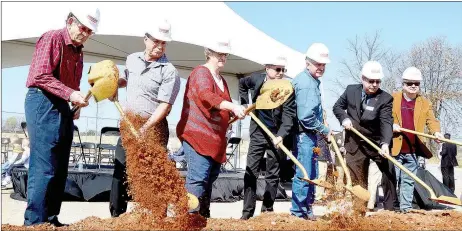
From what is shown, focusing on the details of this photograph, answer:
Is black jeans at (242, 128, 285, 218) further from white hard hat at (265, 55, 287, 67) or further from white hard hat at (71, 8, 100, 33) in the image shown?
white hard hat at (71, 8, 100, 33)

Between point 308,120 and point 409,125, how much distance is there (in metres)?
1.81

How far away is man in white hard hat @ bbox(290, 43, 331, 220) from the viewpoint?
15.8 feet

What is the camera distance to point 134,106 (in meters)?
4.00

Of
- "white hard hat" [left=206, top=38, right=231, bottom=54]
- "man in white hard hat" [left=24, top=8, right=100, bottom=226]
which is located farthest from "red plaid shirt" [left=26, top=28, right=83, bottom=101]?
"white hard hat" [left=206, top=38, right=231, bottom=54]

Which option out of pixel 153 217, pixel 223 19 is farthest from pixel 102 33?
Answer: pixel 153 217

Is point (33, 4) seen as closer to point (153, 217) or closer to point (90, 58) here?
point (90, 58)

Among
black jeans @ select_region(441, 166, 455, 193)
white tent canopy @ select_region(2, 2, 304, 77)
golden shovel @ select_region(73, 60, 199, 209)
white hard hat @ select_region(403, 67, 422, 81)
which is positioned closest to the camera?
golden shovel @ select_region(73, 60, 199, 209)

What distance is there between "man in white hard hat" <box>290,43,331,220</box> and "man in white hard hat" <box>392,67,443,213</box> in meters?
1.43

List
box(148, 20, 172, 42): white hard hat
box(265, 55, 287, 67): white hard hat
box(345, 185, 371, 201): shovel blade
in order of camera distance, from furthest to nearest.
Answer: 1. box(265, 55, 287, 67): white hard hat
2. box(345, 185, 371, 201): shovel blade
3. box(148, 20, 172, 42): white hard hat

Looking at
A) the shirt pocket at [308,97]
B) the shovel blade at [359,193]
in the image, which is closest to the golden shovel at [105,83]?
the shovel blade at [359,193]

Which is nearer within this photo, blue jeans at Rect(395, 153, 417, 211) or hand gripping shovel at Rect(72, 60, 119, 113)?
hand gripping shovel at Rect(72, 60, 119, 113)

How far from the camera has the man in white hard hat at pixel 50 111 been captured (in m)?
3.63

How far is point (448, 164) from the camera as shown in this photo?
476 inches

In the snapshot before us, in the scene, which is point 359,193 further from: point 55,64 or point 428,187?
point 55,64
